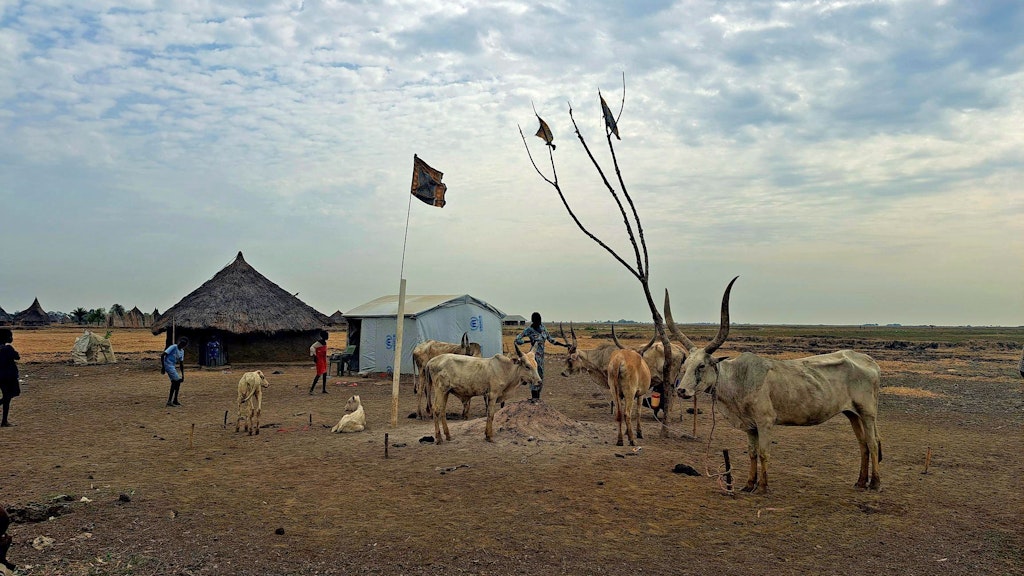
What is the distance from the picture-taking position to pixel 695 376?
810 cm

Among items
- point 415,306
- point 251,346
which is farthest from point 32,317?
point 415,306

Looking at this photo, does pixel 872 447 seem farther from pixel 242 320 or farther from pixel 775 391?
pixel 242 320

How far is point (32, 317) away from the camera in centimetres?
7219

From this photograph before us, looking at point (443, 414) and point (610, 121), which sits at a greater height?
point (610, 121)

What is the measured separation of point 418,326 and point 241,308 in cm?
979

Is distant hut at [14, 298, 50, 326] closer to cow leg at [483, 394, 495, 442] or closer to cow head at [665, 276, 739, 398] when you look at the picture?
cow leg at [483, 394, 495, 442]

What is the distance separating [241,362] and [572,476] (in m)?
25.1

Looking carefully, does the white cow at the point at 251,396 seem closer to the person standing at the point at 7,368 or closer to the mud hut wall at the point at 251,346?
the person standing at the point at 7,368

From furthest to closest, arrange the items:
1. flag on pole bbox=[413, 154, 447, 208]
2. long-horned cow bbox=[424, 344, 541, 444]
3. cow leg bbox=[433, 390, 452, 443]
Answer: flag on pole bbox=[413, 154, 447, 208] → long-horned cow bbox=[424, 344, 541, 444] → cow leg bbox=[433, 390, 452, 443]

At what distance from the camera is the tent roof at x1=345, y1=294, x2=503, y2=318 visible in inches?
1011

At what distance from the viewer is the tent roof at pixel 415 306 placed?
25.7 m

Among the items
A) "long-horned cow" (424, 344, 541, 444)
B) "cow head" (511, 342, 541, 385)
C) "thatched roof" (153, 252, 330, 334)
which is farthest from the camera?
"thatched roof" (153, 252, 330, 334)

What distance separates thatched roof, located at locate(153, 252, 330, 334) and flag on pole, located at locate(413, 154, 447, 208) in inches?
691

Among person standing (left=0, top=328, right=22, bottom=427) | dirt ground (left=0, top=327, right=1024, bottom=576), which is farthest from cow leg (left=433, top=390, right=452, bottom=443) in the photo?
person standing (left=0, top=328, right=22, bottom=427)
